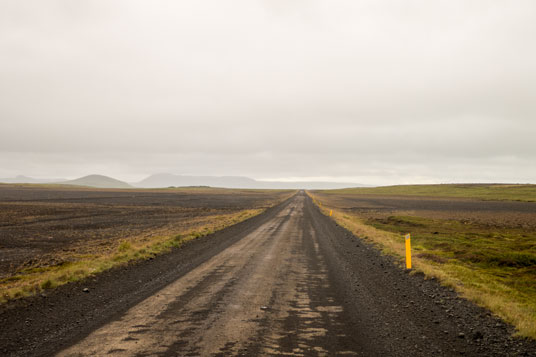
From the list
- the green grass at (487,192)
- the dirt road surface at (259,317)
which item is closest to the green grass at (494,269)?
the dirt road surface at (259,317)

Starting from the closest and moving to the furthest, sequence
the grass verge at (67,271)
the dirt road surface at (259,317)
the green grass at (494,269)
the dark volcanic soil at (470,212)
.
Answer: the dirt road surface at (259,317)
the green grass at (494,269)
the grass verge at (67,271)
the dark volcanic soil at (470,212)

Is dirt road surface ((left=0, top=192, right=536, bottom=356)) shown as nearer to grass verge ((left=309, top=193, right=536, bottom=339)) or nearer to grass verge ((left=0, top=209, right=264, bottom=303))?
grass verge ((left=309, top=193, right=536, bottom=339))

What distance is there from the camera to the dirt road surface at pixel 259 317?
5.17m

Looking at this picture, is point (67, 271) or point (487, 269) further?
point (487, 269)

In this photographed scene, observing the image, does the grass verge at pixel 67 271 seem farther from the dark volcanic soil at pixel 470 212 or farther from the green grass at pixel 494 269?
the dark volcanic soil at pixel 470 212

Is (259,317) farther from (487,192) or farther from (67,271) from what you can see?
(487,192)

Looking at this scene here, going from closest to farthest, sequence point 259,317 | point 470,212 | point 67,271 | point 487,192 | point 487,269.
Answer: point 259,317, point 67,271, point 487,269, point 470,212, point 487,192

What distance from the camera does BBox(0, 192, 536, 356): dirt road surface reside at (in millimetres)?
5168

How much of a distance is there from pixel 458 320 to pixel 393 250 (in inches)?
321

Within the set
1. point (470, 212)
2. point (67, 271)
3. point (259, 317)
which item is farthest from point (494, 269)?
point (470, 212)

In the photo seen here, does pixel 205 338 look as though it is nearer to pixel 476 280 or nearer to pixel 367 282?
pixel 367 282

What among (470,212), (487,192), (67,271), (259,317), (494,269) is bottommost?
(470,212)

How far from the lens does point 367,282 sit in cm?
940

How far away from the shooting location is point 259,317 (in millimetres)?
6445
